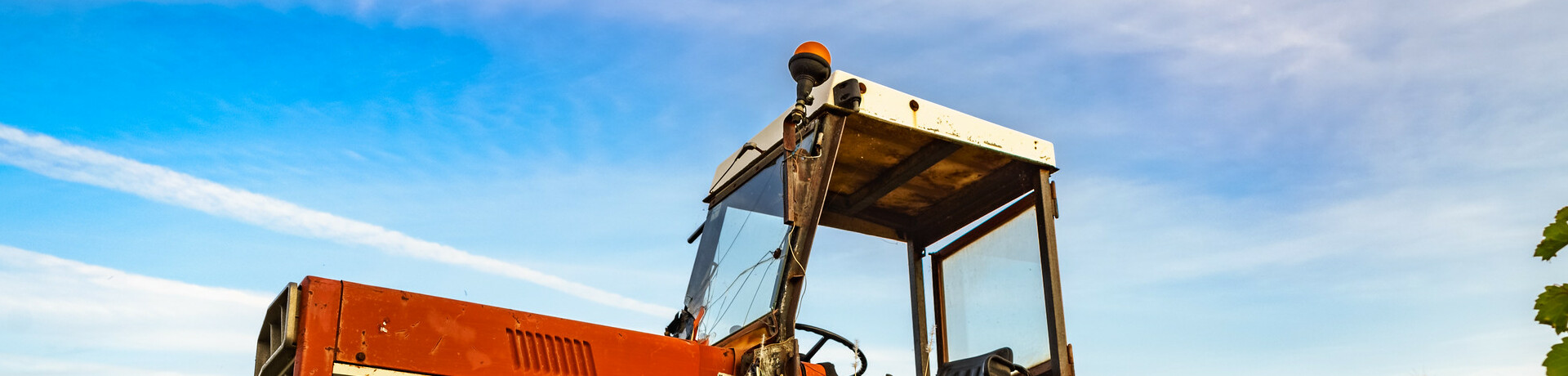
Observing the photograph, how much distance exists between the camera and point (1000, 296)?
5.65 meters

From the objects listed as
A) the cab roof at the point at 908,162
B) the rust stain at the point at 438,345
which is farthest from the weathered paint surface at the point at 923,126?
the rust stain at the point at 438,345

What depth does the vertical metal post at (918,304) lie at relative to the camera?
606 cm

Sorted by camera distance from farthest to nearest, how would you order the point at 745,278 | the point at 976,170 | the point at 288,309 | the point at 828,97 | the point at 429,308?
the point at 976,170 < the point at 745,278 < the point at 828,97 < the point at 429,308 < the point at 288,309

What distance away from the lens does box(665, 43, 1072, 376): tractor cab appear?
446 cm

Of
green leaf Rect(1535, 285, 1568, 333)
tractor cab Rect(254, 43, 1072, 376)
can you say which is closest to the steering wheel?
tractor cab Rect(254, 43, 1072, 376)

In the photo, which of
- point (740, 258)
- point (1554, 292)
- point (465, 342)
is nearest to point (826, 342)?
point (740, 258)

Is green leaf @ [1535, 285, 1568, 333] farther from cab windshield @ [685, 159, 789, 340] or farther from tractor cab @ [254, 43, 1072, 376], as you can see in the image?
cab windshield @ [685, 159, 789, 340]

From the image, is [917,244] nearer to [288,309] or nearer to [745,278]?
[745,278]

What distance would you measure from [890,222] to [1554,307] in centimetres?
454

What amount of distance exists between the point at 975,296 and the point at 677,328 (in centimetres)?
160

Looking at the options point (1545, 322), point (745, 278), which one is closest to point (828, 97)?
point (745, 278)

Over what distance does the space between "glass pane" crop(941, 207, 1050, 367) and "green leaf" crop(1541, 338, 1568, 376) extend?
11.2 feet

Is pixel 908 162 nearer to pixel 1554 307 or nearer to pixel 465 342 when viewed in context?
pixel 465 342

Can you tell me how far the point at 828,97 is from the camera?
4.46 m
